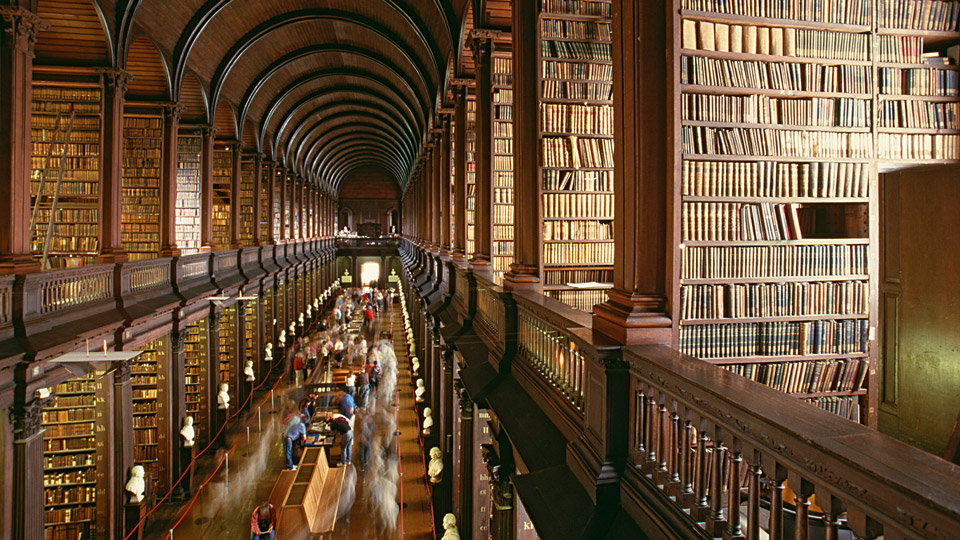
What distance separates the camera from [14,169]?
565cm

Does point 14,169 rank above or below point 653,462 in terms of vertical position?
above

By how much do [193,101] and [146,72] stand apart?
2.54 meters

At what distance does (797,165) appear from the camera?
3.75m

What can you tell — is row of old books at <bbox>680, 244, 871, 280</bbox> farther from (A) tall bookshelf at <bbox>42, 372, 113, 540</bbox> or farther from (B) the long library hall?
(A) tall bookshelf at <bbox>42, 372, 113, 540</bbox>

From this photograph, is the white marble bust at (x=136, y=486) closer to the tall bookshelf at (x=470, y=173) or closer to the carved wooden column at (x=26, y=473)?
the carved wooden column at (x=26, y=473)

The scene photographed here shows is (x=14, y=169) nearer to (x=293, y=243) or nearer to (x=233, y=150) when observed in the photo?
(x=233, y=150)

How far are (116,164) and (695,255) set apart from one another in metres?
8.05

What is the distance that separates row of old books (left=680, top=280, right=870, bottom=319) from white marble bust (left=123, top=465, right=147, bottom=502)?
7.68 m

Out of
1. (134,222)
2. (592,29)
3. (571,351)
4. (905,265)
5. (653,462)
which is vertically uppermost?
(592,29)

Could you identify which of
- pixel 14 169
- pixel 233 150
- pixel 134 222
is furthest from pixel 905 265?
pixel 233 150

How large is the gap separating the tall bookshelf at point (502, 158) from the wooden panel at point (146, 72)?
6595 millimetres

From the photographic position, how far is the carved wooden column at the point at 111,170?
772 cm

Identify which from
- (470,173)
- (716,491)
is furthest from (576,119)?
(716,491)

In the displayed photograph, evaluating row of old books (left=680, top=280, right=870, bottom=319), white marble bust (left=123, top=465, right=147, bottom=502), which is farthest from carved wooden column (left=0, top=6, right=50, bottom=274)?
row of old books (left=680, top=280, right=870, bottom=319)
